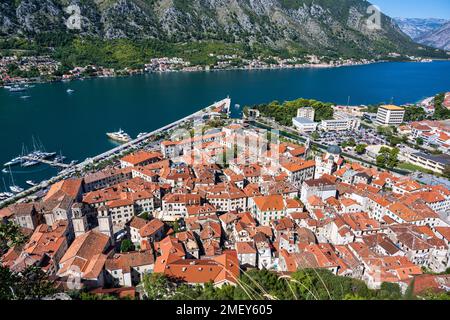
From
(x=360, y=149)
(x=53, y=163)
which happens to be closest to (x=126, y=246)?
(x=53, y=163)

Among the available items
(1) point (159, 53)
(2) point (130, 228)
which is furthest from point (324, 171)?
(1) point (159, 53)

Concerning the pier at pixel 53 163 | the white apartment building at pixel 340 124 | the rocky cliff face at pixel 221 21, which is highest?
the rocky cliff face at pixel 221 21

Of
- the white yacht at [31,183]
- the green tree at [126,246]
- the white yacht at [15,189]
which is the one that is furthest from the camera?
the white yacht at [31,183]

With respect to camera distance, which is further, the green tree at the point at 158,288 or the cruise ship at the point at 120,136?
the cruise ship at the point at 120,136

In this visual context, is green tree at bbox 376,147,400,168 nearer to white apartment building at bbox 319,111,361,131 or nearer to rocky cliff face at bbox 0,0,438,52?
white apartment building at bbox 319,111,361,131

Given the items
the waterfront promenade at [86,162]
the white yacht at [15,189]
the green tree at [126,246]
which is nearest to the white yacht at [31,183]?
the waterfront promenade at [86,162]

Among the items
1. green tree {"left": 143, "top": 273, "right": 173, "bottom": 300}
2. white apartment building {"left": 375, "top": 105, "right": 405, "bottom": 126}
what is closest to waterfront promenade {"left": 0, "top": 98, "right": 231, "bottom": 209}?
green tree {"left": 143, "top": 273, "right": 173, "bottom": 300}

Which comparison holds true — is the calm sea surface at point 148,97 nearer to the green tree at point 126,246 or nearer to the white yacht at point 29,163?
the white yacht at point 29,163
